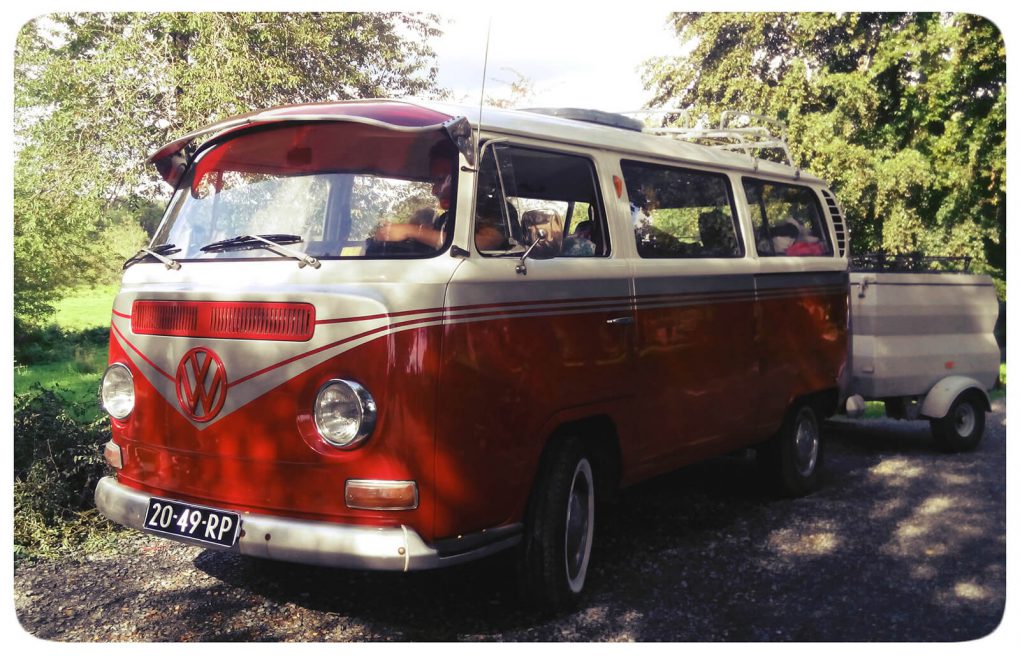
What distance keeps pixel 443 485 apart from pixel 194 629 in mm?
1533

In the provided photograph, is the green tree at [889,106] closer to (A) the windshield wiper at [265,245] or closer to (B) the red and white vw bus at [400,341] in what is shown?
(B) the red and white vw bus at [400,341]

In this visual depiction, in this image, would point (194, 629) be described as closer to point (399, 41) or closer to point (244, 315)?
point (244, 315)

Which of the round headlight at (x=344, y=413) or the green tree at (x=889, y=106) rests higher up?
the green tree at (x=889, y=106)

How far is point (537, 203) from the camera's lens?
4445mm

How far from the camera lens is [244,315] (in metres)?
3.86

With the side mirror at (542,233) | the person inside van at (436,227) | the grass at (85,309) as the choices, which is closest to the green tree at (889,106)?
the grass at (85,309)

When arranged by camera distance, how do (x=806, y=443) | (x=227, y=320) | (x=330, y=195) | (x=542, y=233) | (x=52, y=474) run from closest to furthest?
(x=227, y=320) < (x=330, y=195) < (x=542, y=233) < (x=52, y=474) < (x=806, y=443)

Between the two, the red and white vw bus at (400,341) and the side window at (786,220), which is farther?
A: the side window at (786,220)

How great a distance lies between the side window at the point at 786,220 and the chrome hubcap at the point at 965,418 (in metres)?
2.60

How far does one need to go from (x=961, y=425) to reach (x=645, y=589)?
5.20 meters

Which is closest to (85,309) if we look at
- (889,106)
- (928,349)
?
(928,349)

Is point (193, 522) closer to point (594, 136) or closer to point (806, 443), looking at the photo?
point (594, 136)

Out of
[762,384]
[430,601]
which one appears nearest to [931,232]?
[762,384]

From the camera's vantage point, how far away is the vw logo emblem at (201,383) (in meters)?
3.93
